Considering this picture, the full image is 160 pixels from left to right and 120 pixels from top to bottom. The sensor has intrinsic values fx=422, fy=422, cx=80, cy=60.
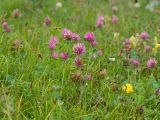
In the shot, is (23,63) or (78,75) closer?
(78,75)

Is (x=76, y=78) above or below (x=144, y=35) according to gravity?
below

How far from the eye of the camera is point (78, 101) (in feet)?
10.3

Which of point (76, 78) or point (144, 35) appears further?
point (144, 35)

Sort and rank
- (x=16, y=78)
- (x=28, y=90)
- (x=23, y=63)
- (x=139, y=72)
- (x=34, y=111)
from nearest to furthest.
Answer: (x=34, y=111) < (x=28, y=90) < (x=16, y=78) < (x=23, y=63) < (x=139, y=72)

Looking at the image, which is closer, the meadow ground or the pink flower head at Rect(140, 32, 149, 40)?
the meadow ground

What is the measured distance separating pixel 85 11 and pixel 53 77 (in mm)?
3368

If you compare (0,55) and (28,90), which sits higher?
(0,55)

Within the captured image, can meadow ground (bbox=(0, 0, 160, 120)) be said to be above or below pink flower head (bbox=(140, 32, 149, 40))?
below

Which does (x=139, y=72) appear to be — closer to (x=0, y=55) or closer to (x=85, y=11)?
(x=0, y=55)

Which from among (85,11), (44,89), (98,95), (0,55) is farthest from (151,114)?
(85,11)

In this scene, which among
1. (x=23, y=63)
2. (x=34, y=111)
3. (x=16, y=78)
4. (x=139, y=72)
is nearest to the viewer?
(x=34, y=111)

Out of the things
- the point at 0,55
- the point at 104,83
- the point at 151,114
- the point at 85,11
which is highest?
the point at 85,11

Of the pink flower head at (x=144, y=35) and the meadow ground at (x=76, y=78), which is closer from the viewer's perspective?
the meadow ground at (x=76, y=78)

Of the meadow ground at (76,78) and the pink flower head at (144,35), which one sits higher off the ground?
the pink flower head at (144,35)
